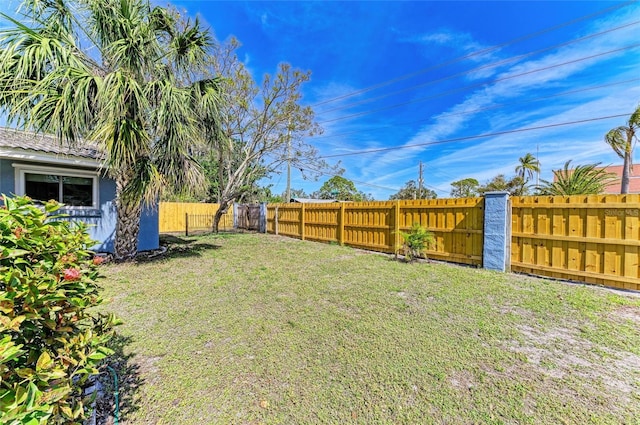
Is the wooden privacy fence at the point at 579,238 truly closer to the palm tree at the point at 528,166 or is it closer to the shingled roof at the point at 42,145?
the shingled roof at the point at 42,145

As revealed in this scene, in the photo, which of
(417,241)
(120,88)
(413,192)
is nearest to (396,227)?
(417,241)

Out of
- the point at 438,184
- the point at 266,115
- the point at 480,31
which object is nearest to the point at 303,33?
the point at 266,115

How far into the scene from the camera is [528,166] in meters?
20.4

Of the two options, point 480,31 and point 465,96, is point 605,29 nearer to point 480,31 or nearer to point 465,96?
point 480,31

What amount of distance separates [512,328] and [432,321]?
937 mm

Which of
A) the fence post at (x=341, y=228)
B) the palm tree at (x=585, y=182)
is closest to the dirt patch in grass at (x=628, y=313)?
the palm tree at (x=585, y=182)

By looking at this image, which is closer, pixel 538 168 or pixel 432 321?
pixel 432 321

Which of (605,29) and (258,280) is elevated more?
(605,29)

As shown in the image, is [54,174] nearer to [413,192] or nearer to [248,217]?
[248,217]

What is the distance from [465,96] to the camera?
49.9 ft

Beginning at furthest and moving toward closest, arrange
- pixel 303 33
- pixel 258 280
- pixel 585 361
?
pixel 303 33 → pixel 258 280 → pixel 585 361

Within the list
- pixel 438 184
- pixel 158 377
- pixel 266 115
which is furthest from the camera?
pixel 438 184

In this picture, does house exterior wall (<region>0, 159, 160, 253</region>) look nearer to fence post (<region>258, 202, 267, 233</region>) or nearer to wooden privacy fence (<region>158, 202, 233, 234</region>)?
fence post (<region>258, 202, 267, 233</region>)

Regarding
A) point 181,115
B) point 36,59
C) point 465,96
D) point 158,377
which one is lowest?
point 158,377
